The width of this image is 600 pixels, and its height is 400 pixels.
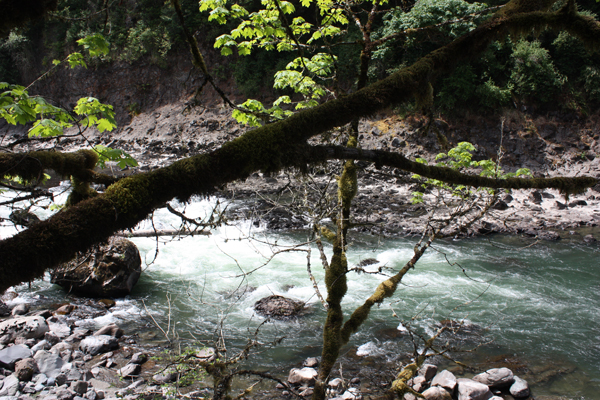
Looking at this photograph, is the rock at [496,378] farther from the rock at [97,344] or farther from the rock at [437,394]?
the rock at [97,344]

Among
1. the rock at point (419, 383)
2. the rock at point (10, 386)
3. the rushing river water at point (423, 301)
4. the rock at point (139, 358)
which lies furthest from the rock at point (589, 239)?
the rock at point (10, 386)

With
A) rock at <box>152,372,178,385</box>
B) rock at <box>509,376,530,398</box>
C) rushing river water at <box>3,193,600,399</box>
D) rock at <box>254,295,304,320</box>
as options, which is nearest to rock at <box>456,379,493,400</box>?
rock at <box>509,376,530,398</box>

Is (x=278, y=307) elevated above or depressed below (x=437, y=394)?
below

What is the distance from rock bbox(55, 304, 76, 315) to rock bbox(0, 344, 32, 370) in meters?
1.55

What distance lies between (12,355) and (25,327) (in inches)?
34.9

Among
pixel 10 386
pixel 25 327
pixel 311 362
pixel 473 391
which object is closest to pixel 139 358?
pixel 10 386

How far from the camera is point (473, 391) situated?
483 cm

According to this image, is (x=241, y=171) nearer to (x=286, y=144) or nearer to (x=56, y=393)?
(x=286, y=144)

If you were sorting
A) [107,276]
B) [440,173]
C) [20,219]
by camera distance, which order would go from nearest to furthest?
[20,219] < [440,173] < [107,276]

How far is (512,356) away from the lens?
238 inches

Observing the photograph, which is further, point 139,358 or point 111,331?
point 111,331

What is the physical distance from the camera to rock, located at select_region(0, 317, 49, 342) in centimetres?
574

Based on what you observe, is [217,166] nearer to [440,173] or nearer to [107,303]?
[440,173]

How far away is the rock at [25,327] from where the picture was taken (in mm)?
5738
